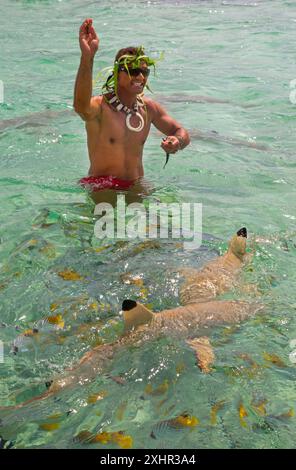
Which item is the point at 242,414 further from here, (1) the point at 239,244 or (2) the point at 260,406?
(1) the point at 239,244

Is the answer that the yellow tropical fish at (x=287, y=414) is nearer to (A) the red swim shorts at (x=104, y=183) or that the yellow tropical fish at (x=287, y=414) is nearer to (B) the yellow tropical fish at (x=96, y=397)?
(B) the yellow tropical fish at (x=96, y=397)

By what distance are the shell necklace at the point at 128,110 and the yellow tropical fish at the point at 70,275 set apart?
151 cm

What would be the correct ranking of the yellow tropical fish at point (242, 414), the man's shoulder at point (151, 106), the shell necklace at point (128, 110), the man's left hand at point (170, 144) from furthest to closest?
the man's shoulder at point (151, 106), the shell necklace at point (128, 110), the man's left hand at point (170, 144), the yellow tropical fish at point (242, 414)

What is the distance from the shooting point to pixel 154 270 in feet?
15.8

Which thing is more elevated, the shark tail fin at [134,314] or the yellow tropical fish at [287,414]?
the shark tail fin at [134,314]

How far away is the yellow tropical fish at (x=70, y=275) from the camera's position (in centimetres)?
470

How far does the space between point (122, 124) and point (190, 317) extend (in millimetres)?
2178

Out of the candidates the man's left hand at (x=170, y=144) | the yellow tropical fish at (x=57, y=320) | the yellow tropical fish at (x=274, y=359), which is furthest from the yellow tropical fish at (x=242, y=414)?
the man's left hand at (x=170, y=144)

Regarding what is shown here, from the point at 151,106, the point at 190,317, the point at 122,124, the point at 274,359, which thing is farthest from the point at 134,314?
the point at 151,106

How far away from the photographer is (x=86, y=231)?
217 inches

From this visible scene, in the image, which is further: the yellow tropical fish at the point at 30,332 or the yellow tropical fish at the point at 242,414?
the yellow tropical fish at the point at 30,332

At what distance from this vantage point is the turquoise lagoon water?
350 cm

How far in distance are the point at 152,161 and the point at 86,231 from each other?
8.95ft

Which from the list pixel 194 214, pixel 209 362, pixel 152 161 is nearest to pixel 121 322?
pixel 209 362
